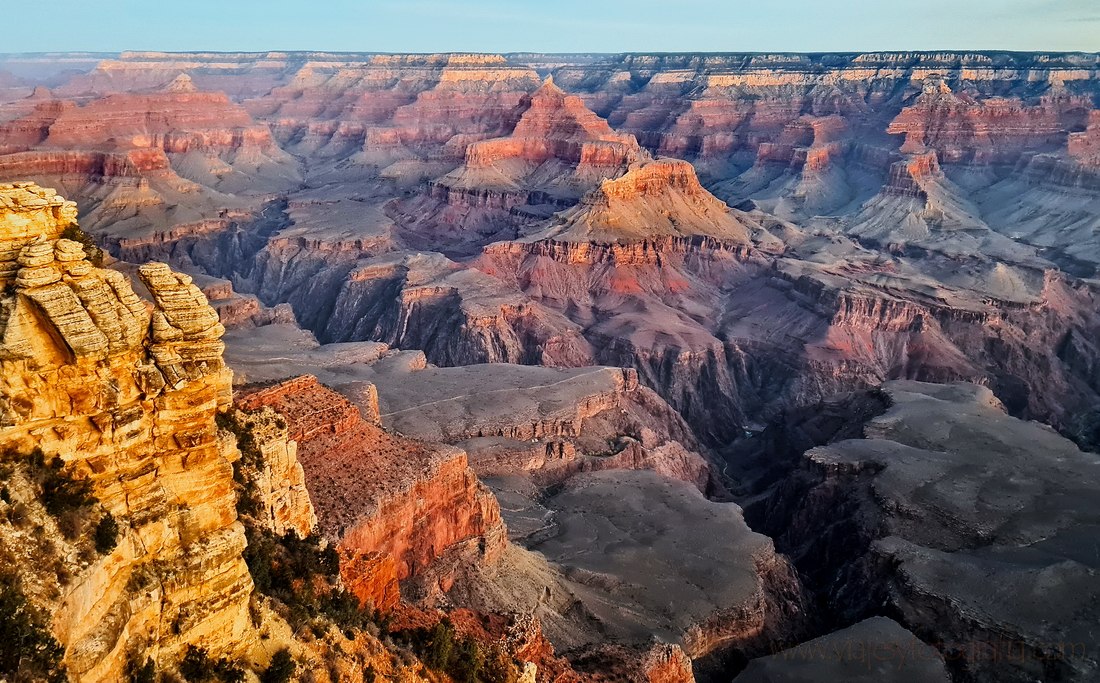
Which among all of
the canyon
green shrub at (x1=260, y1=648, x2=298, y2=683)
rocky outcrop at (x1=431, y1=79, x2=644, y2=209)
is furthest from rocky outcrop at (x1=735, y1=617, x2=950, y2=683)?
rocky outcrop at (x1=431, y1=79, x2=644, y2=209)

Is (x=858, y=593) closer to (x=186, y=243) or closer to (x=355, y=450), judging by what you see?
(x=355, y=450)

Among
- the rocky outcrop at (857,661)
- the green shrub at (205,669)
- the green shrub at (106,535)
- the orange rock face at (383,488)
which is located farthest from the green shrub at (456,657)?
the rocky outcrop at (857,661)

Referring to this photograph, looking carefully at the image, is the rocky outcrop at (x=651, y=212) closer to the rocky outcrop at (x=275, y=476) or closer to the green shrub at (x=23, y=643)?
the rocky outcrop at (x=275, y=476)

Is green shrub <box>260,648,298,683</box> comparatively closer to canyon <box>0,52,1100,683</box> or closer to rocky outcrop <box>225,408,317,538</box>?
canyon <box>0,52,1100,683</box>

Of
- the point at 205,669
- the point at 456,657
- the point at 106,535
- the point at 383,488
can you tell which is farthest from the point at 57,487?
the point at 383,488

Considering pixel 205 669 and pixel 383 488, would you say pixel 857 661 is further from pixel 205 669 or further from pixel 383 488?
pixel 205 669

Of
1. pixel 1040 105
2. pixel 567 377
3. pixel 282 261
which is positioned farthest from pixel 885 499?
pixel 1040 105
